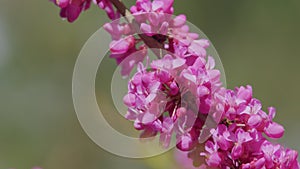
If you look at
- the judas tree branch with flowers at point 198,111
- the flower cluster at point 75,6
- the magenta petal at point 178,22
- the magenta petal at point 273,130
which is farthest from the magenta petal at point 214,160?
the flower cluster at point 75,6

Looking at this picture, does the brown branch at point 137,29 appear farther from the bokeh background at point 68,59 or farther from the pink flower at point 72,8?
the bokeh background at point 68,59

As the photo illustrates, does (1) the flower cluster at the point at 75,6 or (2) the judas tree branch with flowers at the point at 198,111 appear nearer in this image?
(2) the judas tree branch with flowers at the point at 198,111

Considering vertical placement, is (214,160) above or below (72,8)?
below

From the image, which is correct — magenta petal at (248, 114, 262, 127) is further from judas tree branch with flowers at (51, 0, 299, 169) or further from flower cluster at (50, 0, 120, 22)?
flower cluster at (50, 0, 120, 22)

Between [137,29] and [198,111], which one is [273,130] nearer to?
[198,111]

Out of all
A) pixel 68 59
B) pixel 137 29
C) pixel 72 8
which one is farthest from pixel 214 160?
pixel 68 59

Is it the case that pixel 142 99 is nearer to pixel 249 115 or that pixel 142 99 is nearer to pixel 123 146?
pixel 249 115
